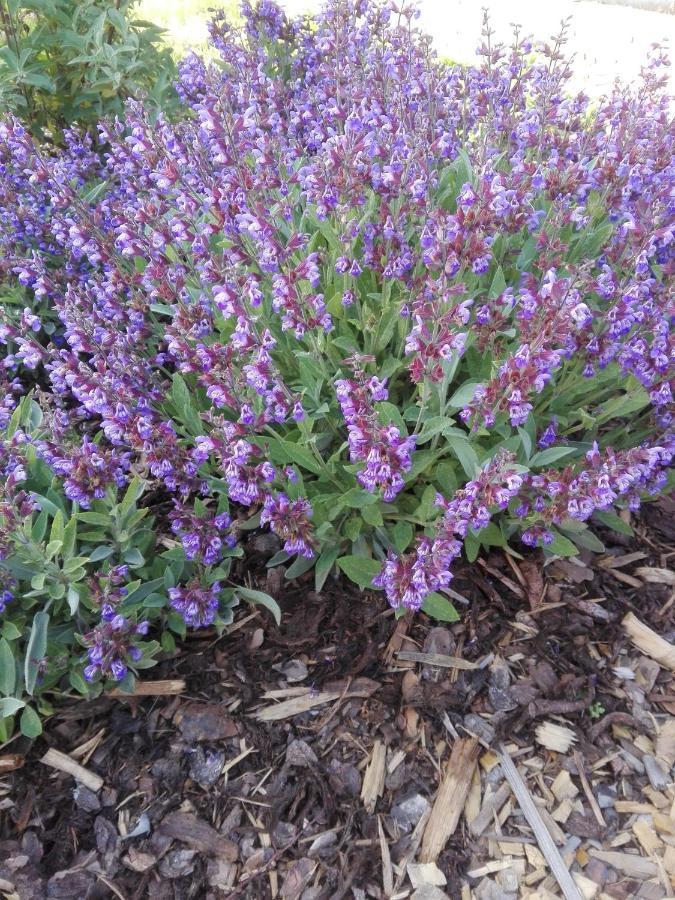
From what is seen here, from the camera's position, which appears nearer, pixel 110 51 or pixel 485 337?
pixel 485 337

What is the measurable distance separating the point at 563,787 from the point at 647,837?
10.2 inches

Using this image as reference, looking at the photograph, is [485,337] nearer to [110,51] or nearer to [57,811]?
[57,811]

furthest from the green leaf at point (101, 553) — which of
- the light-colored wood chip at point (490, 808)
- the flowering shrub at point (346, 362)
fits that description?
the light-colored wood chip at point (490, 808)

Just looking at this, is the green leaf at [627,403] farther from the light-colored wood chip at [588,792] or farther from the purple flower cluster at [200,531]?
the purple flower cluster at [200,531]

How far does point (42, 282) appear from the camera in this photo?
9.06 feet

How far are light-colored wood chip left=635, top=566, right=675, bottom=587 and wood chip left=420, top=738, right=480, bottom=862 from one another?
1.03 metres

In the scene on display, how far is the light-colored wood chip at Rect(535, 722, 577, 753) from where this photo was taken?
232 centimetres

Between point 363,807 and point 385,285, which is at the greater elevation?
point 385,285

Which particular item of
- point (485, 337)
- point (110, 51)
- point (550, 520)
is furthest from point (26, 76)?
point (550, 520)

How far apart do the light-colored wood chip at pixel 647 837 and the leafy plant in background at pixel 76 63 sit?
423 cm

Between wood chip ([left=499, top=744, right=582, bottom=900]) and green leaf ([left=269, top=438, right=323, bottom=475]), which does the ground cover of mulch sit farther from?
green leaf ([left=269, top=438, right=323, bottom=475])

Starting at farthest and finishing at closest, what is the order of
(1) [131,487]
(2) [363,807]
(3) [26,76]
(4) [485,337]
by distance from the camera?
(3) [26,76]
(4) [485,337]
(1) [131,487]
(2) [363,807]

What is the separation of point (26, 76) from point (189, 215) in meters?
2.24

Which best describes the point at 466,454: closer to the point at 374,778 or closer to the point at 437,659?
the point at 437,659
